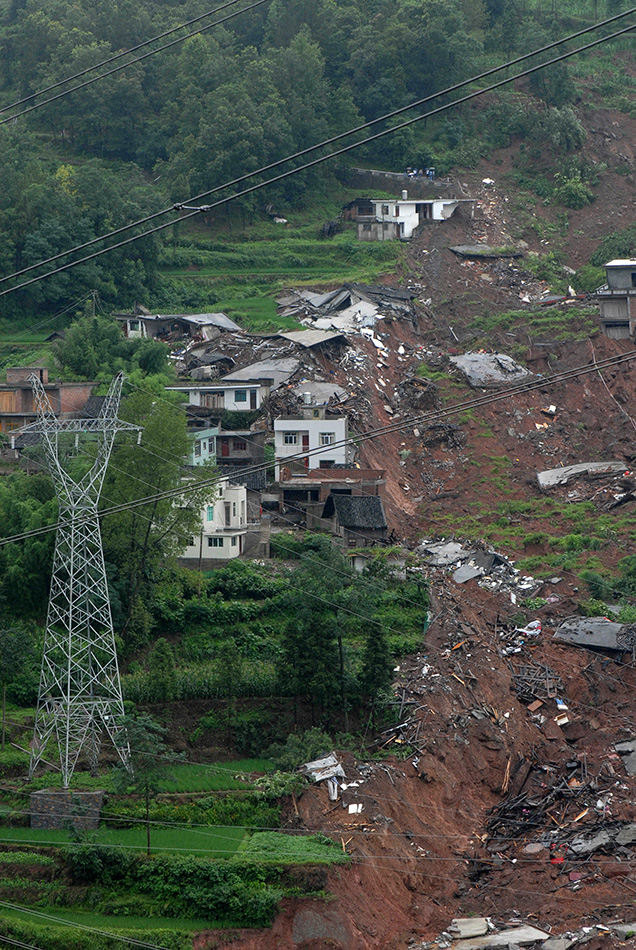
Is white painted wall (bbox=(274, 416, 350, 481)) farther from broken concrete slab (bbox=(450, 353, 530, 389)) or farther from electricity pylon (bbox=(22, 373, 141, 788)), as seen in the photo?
electricity pylon (bbox=(22, 373, 141, 788))

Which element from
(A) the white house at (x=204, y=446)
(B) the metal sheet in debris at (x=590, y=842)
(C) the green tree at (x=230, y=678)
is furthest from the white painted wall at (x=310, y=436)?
(B) the metal sheet in debris at (x=590, y=842)

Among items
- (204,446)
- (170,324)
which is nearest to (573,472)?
(204,446)

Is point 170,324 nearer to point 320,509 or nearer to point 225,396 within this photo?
point 225,396

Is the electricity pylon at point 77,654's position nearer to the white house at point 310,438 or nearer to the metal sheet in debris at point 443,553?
the metal sheet in debris at point 443,553

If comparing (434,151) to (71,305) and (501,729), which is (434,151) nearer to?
(71,305)

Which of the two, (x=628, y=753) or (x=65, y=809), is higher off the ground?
(x=628, y=753)

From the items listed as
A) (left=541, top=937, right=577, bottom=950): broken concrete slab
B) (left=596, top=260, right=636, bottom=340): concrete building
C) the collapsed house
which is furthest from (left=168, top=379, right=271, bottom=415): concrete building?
(left=541, top=937, right=577, bottom=950): broken concrete slab
